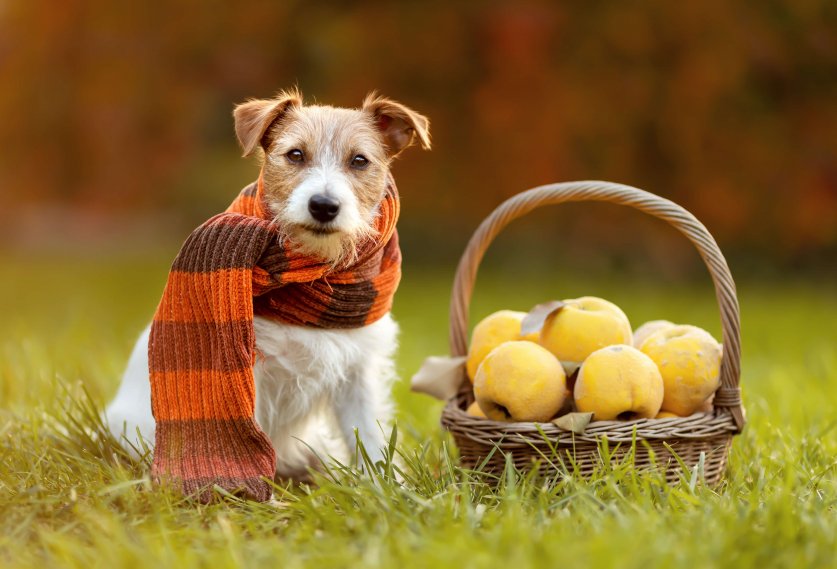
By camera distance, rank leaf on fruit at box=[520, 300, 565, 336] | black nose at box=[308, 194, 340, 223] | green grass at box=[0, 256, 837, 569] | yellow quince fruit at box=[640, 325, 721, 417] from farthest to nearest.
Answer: leaf on fruit at box=[520, 300, 565, 336]
yellow quince fruit at box=[640, 325, 721, 417]
black nose at box=[308, 194, 340, 223]
green grass at box=[0, 256, 837, 569]

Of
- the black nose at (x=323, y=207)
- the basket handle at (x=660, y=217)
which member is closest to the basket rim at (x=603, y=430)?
the basket handle at (x=660, y=217)

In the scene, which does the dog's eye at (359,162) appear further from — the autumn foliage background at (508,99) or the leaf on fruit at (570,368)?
the autumn foliage background at (508,99)

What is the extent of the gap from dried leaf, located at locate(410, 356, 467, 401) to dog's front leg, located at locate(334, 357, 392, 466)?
16 centimetres

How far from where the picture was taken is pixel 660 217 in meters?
2.95

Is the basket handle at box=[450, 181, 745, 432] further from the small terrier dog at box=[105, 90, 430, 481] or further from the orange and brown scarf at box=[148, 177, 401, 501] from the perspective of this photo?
the orange and brown scarf at box=[148, 177, 401, 501]

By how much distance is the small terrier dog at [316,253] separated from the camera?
2.57 metres

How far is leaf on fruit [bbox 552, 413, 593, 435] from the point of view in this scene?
8.48 ft

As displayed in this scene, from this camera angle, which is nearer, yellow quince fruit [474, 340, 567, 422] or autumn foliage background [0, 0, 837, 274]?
yellow quince fruit [474, 340, 567, 422]

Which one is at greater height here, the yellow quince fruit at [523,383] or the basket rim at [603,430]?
the yellow quince fruit at [523,383]

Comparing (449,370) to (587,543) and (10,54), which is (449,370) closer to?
(587,543)

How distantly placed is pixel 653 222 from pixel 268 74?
4646 mm

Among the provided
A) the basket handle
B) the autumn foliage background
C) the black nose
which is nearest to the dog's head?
the black nose

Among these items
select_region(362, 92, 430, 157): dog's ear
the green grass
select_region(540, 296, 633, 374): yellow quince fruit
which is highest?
select_region(362, 92, 430, 157): dog's ear

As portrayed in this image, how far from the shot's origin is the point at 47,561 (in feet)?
6.61
